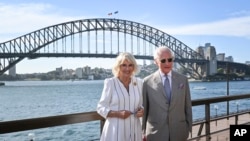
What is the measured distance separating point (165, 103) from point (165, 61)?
11.9 inches

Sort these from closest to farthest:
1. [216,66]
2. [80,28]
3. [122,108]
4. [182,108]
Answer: [122,108]
[182,108]
[80,28]
[216,66]

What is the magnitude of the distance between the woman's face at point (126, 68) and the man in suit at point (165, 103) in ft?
0.65

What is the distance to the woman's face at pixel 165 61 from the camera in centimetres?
294

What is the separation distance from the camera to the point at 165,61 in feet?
9.68

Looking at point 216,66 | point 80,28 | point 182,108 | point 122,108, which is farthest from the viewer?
point 216,66

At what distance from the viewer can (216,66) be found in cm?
8856

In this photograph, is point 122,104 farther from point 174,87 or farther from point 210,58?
point 210,58

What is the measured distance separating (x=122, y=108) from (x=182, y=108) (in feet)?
1.53

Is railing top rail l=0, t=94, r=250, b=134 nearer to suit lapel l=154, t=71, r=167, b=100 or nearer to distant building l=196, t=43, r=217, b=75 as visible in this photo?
suit lapel l=154, t=71, r=167, b=100

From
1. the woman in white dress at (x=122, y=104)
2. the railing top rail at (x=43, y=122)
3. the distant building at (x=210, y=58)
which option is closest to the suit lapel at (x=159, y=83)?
the woman in white dress at (x=122, y=104)

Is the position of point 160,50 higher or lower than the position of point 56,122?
higher

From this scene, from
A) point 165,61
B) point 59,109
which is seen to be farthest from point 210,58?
point 165,61

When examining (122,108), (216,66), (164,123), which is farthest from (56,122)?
(216,66)

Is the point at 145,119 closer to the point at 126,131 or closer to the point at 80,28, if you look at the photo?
the point at 126,131
